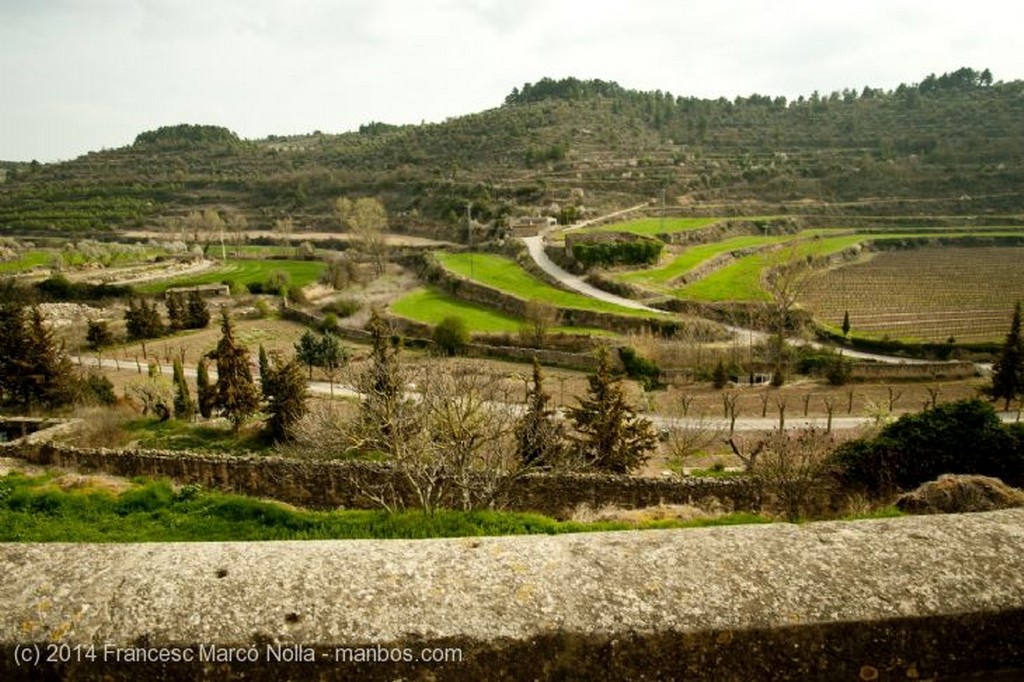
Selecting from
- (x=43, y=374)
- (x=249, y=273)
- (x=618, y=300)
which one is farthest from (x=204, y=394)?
(x=249, y=273)

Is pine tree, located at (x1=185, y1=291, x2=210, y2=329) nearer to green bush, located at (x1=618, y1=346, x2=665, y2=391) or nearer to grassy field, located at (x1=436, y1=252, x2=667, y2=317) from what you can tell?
grassy field, located at (x1=436, y1=252, x2=667, y2=317)

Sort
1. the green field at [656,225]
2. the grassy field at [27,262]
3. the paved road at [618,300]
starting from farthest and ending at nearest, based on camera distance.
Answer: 1. the grassy field at [27,262]
2. the green field at [656,225]
3. the paved road at [618,300]

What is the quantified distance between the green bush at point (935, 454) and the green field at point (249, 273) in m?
56.0

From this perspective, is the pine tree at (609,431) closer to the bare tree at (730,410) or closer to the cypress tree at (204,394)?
the bare tree at (730,410)

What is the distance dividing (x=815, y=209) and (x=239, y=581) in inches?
3585

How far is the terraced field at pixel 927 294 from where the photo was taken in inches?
1693

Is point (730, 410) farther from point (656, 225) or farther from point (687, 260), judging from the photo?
point (656, 225)

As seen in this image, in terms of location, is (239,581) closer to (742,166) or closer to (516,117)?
(742,166)

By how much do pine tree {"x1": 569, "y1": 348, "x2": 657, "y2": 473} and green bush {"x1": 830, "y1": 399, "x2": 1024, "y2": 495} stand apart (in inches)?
261

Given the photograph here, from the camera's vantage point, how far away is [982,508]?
869 centimetres

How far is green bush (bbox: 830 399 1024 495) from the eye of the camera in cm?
1434

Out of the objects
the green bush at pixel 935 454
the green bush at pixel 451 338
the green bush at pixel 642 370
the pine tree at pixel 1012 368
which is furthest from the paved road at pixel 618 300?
the green bush at pixel 935 454

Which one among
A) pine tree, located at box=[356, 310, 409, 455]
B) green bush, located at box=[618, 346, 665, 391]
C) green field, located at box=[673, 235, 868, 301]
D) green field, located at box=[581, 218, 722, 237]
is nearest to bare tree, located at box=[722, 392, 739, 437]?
green bush, located at box=[618, 346, 665, 391]

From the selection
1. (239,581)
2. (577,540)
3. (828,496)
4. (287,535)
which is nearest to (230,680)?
(239,581)
